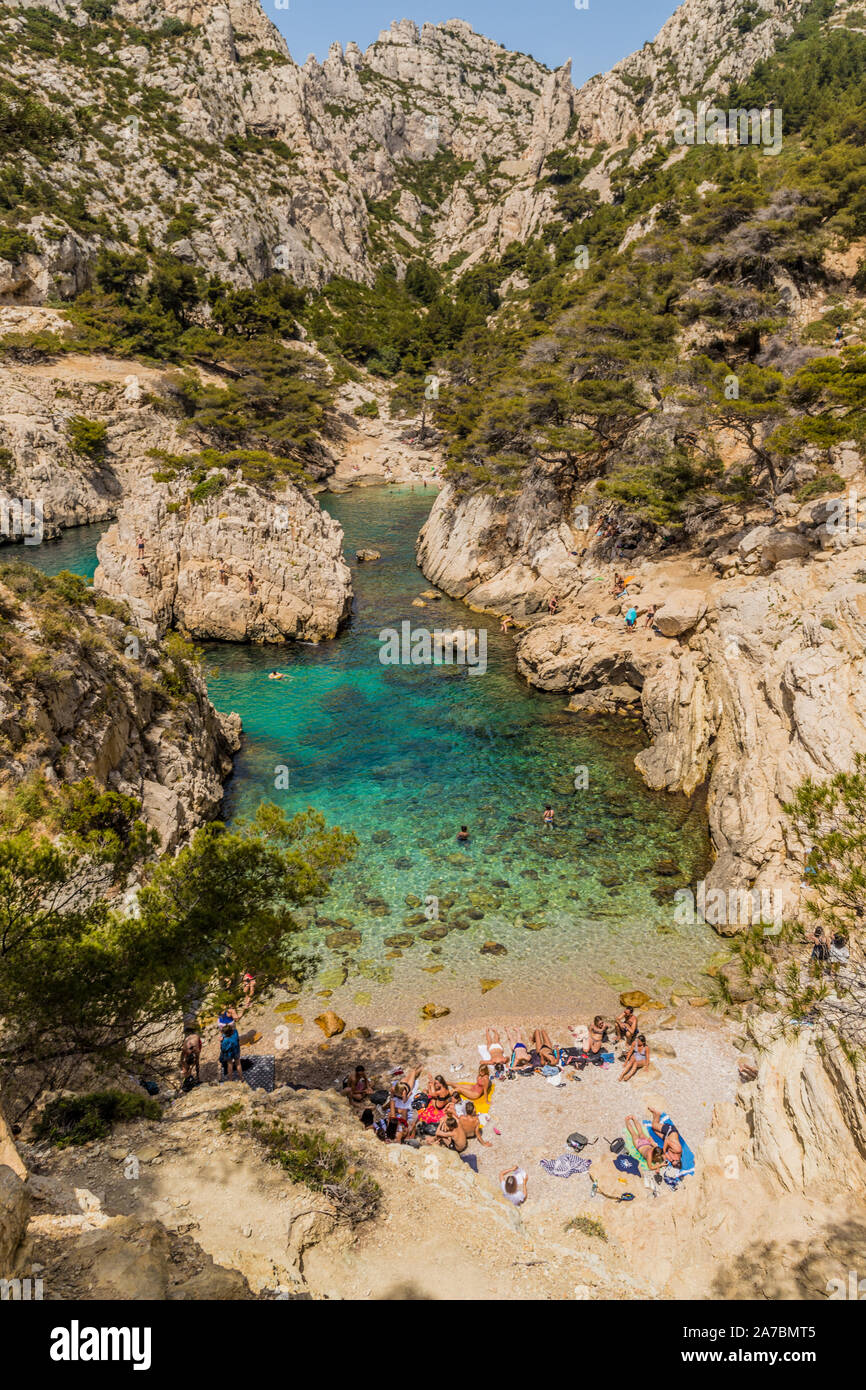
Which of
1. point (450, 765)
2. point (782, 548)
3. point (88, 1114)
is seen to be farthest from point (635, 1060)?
point (782, 548)

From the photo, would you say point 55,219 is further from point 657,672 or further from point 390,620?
point 657,672

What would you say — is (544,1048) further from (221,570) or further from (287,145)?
(287,145)

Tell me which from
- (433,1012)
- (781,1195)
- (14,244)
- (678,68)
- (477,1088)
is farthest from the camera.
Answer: (678,68)

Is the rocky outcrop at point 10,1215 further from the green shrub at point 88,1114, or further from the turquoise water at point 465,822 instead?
the turquoise water at point 465,822

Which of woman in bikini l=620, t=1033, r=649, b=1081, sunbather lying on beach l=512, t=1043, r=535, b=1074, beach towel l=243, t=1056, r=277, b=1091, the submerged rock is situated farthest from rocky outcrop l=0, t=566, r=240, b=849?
woman in bikini l=620, t=1033, r=649, b=1081

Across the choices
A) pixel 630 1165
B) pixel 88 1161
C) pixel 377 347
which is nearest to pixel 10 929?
pixel 88 1161

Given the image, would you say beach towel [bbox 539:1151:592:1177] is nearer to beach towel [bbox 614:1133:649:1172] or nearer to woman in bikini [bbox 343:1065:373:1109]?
beach towel [bbox 614:1133:649:1172]
